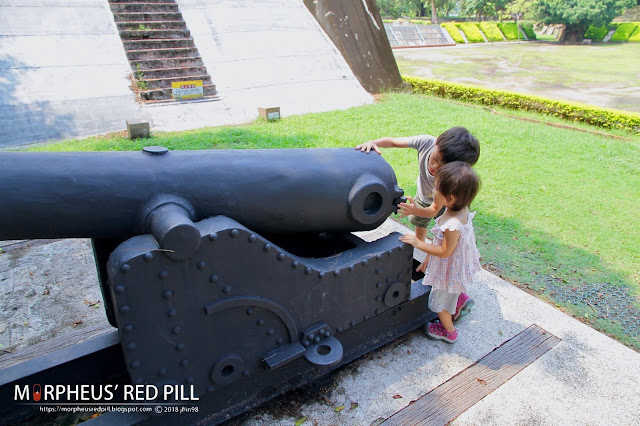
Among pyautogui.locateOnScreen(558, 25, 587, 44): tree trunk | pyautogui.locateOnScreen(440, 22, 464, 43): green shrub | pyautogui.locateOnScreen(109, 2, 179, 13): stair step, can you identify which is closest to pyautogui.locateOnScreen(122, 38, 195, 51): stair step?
pyautogui.locateOnScreen(109, 2, 179, 13): stair step

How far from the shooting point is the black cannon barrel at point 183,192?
1448 mm

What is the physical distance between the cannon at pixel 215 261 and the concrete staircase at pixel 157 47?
664cm

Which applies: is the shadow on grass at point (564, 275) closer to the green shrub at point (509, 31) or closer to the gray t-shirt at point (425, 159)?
the gray t-shirt at point (425, 159)

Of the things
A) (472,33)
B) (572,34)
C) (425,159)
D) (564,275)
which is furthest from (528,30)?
(425,159)

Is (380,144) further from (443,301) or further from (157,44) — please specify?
(157,44)

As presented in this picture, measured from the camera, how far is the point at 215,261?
1.56 m

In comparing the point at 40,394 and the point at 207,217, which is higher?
the point at 207,217

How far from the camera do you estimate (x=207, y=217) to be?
1704 mm

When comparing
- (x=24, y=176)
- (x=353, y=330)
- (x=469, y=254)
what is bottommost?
(x=353, y=330)

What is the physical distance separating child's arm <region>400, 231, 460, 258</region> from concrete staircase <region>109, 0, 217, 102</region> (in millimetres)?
6739

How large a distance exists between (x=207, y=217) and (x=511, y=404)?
63.3 inches

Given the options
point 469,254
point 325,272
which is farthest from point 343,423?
point 469,254

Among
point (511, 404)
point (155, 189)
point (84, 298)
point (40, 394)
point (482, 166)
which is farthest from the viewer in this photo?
point (482, 166)

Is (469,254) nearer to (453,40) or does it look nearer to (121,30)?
(121,30)
